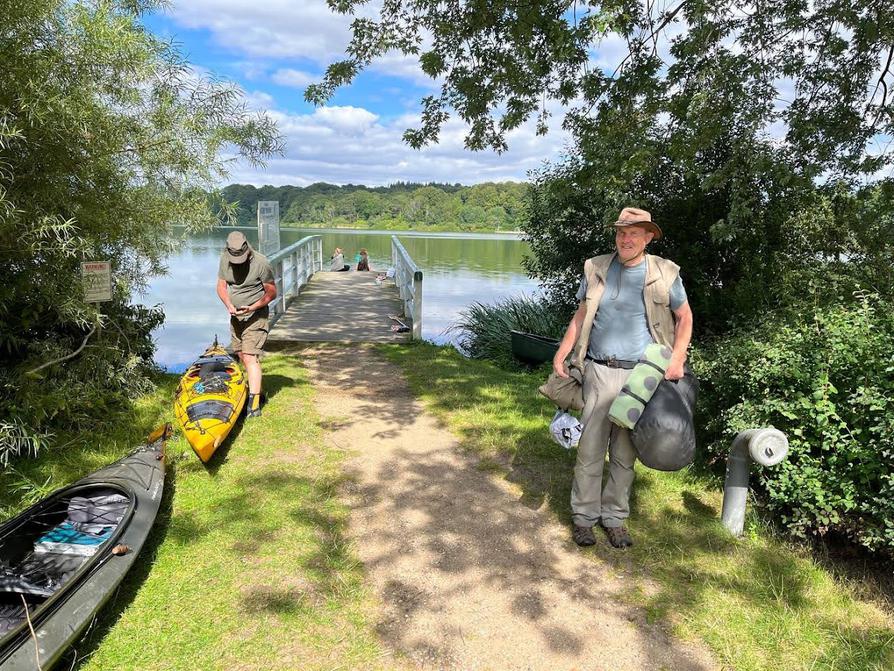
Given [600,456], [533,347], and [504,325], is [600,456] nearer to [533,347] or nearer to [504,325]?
[533,347]

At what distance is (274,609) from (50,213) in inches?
126

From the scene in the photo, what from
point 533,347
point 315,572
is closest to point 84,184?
point 315,572

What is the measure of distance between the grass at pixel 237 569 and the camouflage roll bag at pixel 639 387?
1689mm

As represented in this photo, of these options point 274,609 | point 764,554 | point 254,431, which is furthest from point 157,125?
point 764,554

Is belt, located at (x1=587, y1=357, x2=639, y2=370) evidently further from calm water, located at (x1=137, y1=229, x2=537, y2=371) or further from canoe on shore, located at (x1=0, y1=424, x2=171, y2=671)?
calm water, located at (x1=137, y1=229, x2=537, y2=371)

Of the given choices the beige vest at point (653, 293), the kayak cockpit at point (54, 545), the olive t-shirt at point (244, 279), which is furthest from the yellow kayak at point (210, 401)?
the beige vest at point (653, 293)

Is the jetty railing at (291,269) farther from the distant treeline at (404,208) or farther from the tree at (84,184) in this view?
the distant treeline at (404,208)

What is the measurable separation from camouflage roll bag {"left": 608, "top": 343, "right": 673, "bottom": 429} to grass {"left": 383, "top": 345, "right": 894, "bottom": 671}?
3.05ft

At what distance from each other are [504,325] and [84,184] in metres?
7.85

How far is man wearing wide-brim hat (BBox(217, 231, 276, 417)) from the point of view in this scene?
5402mm

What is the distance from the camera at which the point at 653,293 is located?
10.3ft

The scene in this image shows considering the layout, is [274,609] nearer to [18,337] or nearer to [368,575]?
[368,575]

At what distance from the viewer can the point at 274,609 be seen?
9.36 feet

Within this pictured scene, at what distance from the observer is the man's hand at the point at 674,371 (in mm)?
3104
